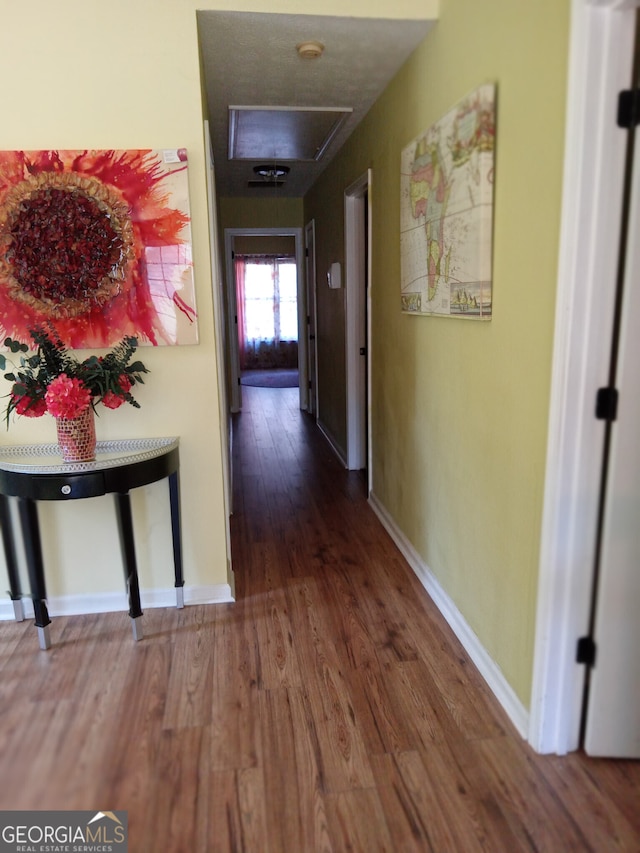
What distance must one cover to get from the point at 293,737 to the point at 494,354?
1422 mm

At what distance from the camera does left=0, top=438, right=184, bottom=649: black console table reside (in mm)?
2297

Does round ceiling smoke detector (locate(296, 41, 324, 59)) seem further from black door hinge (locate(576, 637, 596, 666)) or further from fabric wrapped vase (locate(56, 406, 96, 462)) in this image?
black door hinge (locate(576, 637, 596, 666))

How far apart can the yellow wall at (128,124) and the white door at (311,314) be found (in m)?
3.84

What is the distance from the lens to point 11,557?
8.61 ft

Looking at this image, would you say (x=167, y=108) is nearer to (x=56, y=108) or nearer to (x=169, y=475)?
(x=56, y=108)

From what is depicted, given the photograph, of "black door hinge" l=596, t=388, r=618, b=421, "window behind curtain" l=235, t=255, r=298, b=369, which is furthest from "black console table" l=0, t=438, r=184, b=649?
"window behind curtain" l=235, t=255, r=298, b=369

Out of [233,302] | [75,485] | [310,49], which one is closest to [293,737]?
[75,485]

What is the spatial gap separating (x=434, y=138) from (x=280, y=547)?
7.15 feet

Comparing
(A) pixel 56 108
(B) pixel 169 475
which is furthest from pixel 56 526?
(A) pixel 56 108

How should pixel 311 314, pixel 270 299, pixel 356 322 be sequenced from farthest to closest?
pixel 270 299
pixel 311 314
pixel 356 322

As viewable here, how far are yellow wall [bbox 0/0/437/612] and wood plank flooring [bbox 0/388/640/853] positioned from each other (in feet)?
1.39

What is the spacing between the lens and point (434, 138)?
249 cm

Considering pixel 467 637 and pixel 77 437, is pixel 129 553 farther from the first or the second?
pixel 467 637
